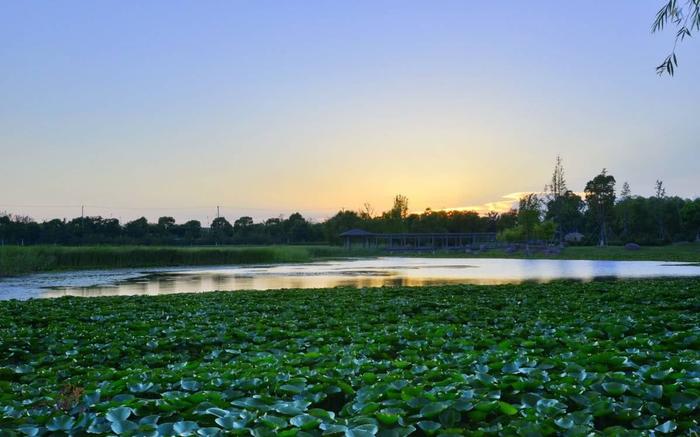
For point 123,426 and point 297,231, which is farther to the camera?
point 297,231

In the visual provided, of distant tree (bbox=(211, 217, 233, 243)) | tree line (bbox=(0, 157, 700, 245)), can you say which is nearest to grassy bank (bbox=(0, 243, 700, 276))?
tree line (bbox=(0, 157, 700, 245))

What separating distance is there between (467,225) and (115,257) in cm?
5116

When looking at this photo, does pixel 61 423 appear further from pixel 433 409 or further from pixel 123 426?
pixel 433 409

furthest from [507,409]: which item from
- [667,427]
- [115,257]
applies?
[115,257]

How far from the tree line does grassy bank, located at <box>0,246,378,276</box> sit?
70.4 ft

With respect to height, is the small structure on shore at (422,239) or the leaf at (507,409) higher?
the small structure on shore at (422,239)

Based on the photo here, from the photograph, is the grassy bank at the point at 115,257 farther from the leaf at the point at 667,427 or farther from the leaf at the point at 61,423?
the leaf at the point at 667,427

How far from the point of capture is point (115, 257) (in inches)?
1101

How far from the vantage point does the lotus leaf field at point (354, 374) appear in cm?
269

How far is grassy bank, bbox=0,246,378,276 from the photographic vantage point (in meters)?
23.6

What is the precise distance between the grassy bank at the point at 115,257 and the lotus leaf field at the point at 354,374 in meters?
19.1

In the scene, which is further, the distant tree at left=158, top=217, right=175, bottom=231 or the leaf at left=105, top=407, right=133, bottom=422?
the distant tree at left=158, top=217, right=175, bottom=231

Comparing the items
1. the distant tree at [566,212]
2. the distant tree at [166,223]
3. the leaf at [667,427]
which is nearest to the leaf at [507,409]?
the leaf at [667,427]

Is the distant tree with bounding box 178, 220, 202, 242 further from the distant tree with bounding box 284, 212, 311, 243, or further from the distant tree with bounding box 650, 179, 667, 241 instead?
the distant tree with bounding box 650, 179, 667, 241
